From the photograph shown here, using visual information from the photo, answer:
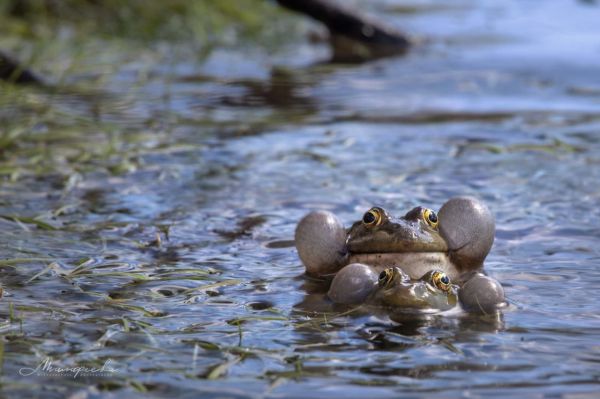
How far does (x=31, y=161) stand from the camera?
612 centimetres

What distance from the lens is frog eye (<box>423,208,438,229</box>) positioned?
423 centimetres

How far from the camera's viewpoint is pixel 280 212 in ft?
17.7

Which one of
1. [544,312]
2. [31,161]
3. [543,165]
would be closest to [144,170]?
[31,161]

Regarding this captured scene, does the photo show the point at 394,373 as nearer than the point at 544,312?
Yes

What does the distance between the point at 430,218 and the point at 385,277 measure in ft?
1.58

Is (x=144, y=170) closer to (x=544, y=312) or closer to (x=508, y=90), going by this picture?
(x=544, y=312)

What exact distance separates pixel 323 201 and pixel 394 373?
2402 millimetres

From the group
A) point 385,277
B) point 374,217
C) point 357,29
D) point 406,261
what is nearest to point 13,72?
point 357,29

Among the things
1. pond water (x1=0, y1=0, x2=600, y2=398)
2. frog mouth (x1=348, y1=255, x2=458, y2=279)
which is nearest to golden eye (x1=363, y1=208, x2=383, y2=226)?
frog mouth (x1=348, y1=255, x2=458, y2=279)

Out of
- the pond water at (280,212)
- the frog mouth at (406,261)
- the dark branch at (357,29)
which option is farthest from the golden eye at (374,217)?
the dark branch at (357,29)

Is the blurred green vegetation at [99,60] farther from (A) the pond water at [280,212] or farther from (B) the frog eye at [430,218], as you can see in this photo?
(B) the frog eye at [430,218]

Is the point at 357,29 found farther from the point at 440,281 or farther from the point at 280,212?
the point at 440,281

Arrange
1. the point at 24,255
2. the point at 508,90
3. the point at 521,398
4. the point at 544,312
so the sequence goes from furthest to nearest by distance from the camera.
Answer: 1. the point at 508,90
2. the point at 24,255
3. the point at 544,312
4. the point at 521,398

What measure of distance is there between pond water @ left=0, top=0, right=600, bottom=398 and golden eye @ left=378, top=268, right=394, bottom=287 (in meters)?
0.14
